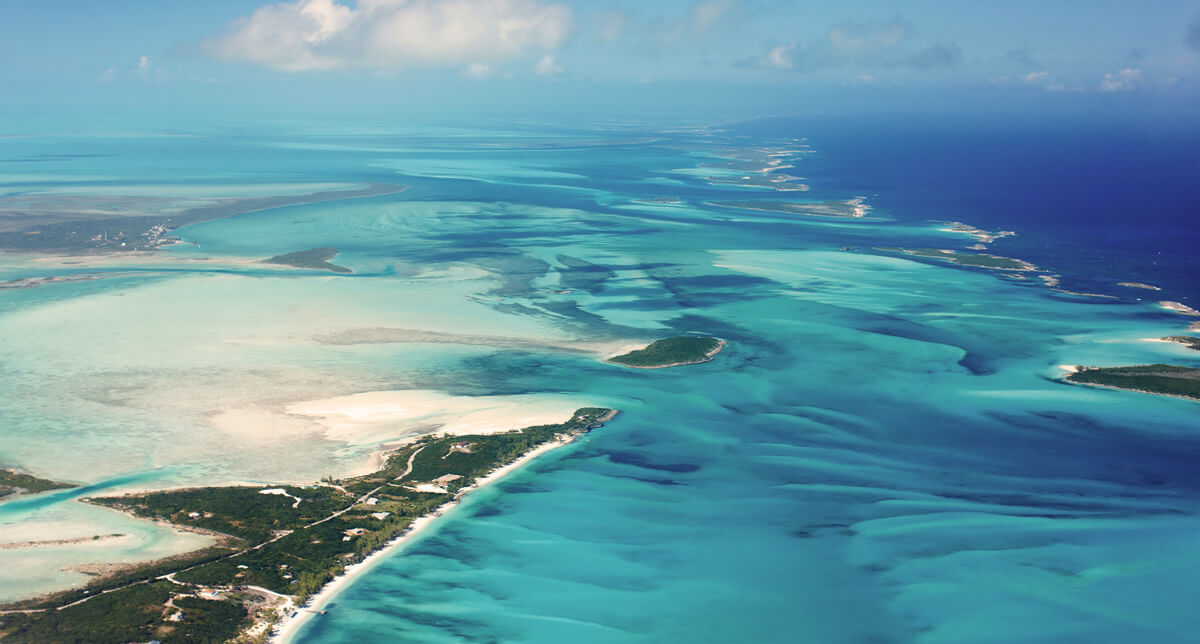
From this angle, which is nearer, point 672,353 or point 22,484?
point 22,484

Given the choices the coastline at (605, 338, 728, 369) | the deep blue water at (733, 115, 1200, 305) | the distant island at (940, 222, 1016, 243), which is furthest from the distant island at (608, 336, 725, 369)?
the distant island at (940, 222, 1016, 243)

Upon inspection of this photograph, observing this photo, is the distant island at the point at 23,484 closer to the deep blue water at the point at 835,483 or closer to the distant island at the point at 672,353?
the deep blue water at the point at 835,483

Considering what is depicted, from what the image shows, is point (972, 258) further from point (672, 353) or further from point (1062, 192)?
point (1062, 192)

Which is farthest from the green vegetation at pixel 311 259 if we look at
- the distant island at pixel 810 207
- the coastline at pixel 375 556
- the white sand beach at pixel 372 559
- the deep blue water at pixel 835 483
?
the distant island at pixel 810 207

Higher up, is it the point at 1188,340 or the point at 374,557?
the point at 1188,340

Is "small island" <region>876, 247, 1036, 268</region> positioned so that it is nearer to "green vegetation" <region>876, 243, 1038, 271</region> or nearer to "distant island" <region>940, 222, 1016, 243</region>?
"green vegetation" <region>876, 243, 1038, 271</region>

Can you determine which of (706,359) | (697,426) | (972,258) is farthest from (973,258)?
(697,426)

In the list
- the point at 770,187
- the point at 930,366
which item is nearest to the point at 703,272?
the point at 930,366
